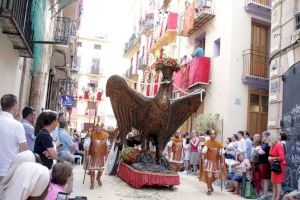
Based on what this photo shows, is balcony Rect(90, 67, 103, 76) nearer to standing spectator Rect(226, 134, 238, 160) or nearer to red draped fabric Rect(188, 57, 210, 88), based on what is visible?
red draped fabric Rect(188, 57, 210, 88)

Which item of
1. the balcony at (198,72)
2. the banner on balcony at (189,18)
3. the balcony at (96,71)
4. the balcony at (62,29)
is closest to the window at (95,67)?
the balcony at (96,71)

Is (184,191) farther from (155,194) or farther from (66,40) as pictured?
(66,40)

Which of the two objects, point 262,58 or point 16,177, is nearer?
point 16,177

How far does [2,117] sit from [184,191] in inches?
301

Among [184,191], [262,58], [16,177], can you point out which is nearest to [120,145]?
[184,191]

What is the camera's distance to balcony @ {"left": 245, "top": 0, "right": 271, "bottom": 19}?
60.3 ft

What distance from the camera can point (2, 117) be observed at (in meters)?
→ 5.10

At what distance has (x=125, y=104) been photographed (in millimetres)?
12586

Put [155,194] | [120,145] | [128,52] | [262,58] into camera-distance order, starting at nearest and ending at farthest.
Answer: [155,194]
[120,145]
[262,58]
[128,52]

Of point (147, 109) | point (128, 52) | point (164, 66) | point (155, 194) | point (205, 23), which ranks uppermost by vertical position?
point (128, 52)

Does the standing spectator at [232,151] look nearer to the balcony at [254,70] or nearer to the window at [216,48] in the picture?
the balcony at [254,70]

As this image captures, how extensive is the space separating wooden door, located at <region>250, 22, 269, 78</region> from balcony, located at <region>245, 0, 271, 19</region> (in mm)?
544

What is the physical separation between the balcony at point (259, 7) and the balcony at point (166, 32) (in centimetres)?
761

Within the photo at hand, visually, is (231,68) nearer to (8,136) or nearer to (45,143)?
(45,143)
